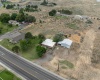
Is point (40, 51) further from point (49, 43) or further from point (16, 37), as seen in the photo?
point (16, 37)

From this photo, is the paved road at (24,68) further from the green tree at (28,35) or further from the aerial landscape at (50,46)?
the green tree at (28,35)

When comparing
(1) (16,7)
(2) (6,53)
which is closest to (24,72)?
(2) (6,53)

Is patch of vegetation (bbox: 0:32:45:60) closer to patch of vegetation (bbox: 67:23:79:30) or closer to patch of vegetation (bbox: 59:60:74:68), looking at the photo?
patch of vegetation (bbox: 59:60:74:68)

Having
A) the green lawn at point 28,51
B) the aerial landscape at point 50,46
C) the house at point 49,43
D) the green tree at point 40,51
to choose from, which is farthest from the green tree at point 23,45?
the house at point 49,43

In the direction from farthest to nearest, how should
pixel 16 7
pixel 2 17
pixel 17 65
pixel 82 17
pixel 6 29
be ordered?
pixel 16 7, pixel 82 17, pixel 2 17, pixel 6 29, pixel 17 65

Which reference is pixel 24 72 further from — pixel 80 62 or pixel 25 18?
pixel 25 18

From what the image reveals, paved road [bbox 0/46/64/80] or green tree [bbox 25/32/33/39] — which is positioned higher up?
green tree [bbox 25/32/33/39]

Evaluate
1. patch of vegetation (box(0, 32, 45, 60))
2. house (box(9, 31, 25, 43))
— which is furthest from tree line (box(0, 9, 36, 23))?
patch of vegetation (box(0, 32, 45, 60))
